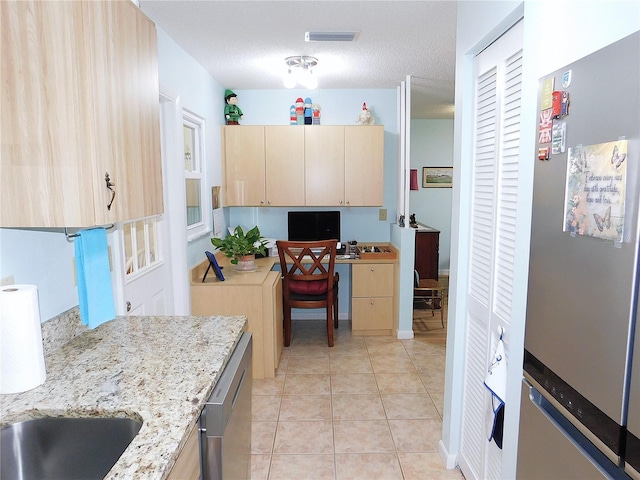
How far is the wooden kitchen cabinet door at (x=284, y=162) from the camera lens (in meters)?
4.09

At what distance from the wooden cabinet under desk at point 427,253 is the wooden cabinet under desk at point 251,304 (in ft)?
8.22

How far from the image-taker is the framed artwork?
20.9ft

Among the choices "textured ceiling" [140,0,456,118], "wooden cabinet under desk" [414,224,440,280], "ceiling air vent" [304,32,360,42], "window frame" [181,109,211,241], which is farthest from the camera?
"wooden cabinet under desk" [414,224,440,280]

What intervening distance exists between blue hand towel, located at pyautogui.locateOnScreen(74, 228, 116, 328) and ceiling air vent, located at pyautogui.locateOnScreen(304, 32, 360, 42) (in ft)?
6.05

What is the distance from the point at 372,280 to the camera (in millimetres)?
4055

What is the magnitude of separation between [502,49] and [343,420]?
222cm

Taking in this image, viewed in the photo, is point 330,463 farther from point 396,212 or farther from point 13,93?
point 396,212

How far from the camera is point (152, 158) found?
5.19 feet

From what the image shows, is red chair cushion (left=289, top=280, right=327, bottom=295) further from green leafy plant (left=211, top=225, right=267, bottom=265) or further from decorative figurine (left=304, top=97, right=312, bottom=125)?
decorative figurine (left=304, top=97, right=312, bottom=125)

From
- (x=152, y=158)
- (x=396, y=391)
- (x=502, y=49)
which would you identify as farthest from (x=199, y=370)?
(x=396, y=391)

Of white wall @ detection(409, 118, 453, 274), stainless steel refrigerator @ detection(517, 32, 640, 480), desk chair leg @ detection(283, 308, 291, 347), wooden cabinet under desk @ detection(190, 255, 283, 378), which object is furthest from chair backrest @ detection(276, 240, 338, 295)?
white wall @ detection(409, 118, 453, 274)

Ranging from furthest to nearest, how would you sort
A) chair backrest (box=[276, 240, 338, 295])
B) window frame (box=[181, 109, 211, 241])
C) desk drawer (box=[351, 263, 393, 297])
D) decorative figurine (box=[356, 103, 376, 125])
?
decorative figurine (box=[356, 103, 376, 125]) < desk drawer (box=[351, 263, 393, 297]) < chair backrest (box=[276, 240, 338, 295]) < window frame (box=[181, 109, 211, 241])

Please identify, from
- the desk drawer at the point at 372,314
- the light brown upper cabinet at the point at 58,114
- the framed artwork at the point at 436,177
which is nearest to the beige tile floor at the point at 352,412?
the desk drawer at the point at 372,314

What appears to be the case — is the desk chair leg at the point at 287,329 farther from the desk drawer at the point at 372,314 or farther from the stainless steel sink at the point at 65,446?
the stainless steel sink at the point at 65,446
